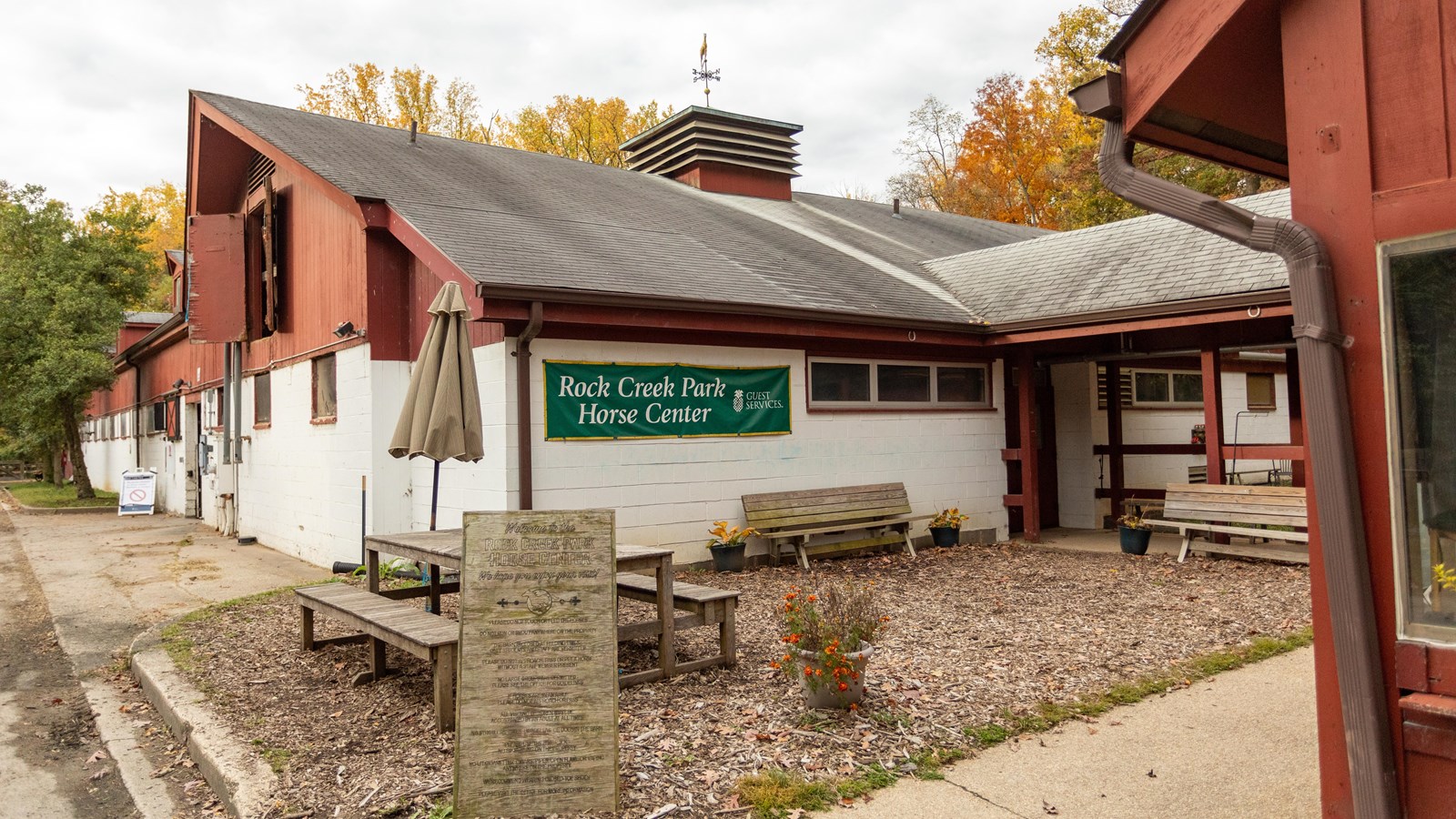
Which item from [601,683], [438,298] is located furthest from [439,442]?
[601,683]

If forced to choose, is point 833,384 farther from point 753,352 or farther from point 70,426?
point 70,426

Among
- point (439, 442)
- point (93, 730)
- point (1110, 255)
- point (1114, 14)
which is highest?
point (1114, 14)

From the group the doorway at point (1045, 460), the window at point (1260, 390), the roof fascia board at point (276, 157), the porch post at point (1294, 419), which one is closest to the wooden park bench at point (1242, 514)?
the porch post at point (1294, 419)

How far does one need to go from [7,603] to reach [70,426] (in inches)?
662

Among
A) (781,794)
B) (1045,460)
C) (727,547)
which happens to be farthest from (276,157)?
(1045,460)

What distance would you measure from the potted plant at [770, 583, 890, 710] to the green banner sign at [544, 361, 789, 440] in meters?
4.38

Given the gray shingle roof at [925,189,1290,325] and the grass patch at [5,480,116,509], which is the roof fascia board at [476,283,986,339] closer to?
the gray shingle roof at [925,189,1290,325]

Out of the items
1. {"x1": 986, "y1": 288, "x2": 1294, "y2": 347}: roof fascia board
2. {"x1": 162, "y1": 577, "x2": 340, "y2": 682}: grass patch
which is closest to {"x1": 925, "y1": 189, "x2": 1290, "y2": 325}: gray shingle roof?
{"x1": 986, "y1": 288, "x2": 1294, "y2": 347}: roof fascia board

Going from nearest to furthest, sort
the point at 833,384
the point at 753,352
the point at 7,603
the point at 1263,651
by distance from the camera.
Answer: the point at 1263,651, the point at 7,603, the point at 753,352, the point at 833,384

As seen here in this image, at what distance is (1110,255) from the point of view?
1222 cm

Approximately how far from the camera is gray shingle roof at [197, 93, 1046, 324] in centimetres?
941

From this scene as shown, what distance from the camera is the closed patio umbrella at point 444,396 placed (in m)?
6.50

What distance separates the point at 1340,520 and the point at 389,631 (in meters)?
Answer: 4.32

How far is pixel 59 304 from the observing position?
22.4 meters
